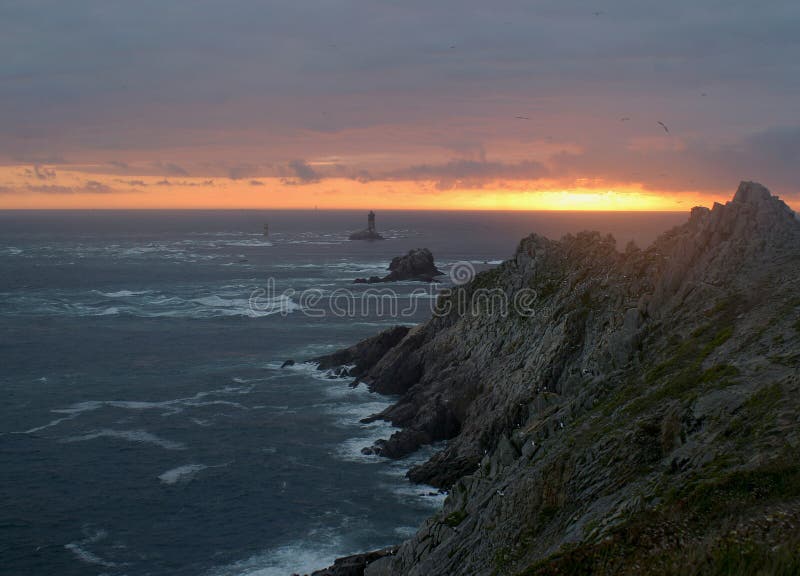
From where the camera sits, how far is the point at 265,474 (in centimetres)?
5175

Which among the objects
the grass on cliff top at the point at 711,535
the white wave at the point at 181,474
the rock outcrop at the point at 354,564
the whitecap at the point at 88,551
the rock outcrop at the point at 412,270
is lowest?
the whitecap at the point at 88,551

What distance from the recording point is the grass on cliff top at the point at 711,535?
16750 millimetres

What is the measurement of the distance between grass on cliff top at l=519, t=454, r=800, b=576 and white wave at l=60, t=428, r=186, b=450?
42007 millimetres

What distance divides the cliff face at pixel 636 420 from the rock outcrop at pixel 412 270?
91512mm

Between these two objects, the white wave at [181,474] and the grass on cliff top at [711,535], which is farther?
the white wave at [181,474]

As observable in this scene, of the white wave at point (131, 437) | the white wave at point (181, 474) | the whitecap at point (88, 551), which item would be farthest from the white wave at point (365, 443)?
the whitecap at point (88, 551)

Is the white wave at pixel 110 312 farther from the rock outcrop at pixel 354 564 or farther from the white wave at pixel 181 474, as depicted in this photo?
the rock outcrop at pixel 354 564

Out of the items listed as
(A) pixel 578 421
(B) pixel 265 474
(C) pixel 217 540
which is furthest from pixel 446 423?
(A) pixel 578 421

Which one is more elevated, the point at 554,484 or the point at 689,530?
the point at 689,530

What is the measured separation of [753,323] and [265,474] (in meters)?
33.2

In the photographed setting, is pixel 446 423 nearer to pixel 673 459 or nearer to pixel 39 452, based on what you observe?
pixel 39 452

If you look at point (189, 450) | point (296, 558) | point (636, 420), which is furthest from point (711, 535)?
point (189, 450)

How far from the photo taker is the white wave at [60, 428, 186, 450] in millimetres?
56812

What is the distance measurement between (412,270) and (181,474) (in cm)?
10974
